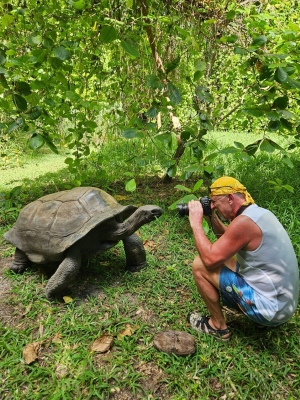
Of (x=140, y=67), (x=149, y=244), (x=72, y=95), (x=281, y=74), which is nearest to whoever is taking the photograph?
(x=281, y=74)

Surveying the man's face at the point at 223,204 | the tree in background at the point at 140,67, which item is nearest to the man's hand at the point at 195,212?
the man's face at the point at 223,204

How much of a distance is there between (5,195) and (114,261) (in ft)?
6.01

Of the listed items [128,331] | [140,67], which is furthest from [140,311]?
[140,67]

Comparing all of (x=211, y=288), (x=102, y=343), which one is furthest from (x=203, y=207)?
(x=102, y=343)

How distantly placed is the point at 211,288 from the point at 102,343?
0.89 meters

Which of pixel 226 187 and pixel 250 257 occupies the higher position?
pixel 226 187

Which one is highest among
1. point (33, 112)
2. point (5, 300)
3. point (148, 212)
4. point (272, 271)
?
point (33, 112)

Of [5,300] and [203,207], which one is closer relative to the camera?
[203,207]

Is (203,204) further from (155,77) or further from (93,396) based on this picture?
(93,396)

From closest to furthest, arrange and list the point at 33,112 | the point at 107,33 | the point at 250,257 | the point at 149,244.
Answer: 1. the point at 107,33
2. the point at 250,257
3. the point at 33,112
4. the point at 149,244

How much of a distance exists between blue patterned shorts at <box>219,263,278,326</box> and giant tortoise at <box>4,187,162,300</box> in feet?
2.60

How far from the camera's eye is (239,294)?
7.38 ft

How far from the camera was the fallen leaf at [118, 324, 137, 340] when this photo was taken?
2.45 metres

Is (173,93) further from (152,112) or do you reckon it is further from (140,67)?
(140,67)
